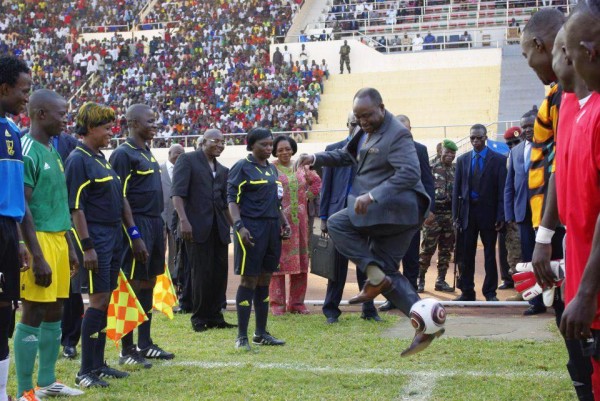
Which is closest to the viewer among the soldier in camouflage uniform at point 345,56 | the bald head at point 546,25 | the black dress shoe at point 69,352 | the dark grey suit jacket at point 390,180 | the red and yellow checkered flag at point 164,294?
the bald head at point 546,25

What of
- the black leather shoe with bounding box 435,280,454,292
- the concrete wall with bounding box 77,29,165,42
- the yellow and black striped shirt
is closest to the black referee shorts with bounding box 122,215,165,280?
the yellow and black striped shirt

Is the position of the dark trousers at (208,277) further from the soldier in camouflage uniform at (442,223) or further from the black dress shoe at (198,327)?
the soldier in camouflage uniform at (442,223)

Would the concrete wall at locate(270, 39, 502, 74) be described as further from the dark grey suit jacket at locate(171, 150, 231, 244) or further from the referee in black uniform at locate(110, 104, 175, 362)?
the referee in black uniform at locate(110, 104, 175, 362)

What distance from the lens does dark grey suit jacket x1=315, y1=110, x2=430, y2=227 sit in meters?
6.16

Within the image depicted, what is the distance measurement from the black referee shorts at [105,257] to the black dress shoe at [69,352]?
1.42 m

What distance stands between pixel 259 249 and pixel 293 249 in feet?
7.13

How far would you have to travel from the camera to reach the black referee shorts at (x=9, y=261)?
17.4 ft

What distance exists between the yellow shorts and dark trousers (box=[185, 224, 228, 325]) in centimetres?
309

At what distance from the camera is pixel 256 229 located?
8.36 metres

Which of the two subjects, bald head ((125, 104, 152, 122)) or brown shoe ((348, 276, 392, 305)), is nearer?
brown shoe ((348, 276, 392, 305))

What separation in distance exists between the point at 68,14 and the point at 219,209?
4318cm

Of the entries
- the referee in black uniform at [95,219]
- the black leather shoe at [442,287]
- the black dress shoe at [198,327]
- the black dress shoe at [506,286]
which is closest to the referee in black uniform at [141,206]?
the referee in black uniform at [95,219]

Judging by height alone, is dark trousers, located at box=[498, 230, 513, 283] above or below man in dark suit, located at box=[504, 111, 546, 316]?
below

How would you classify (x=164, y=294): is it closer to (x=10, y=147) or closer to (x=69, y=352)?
(x=69, y=352)
